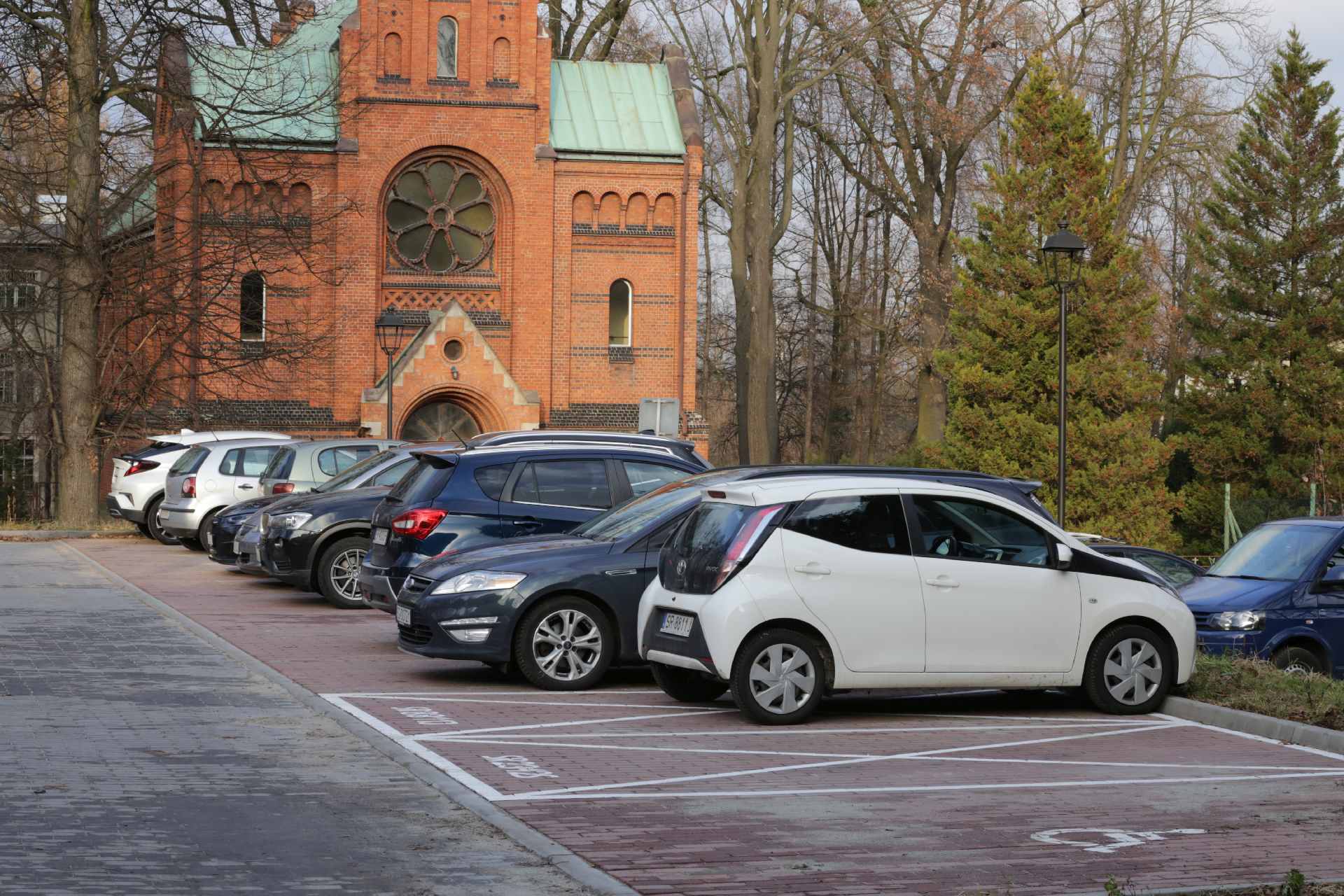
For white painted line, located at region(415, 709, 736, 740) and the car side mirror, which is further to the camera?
the car side mirror

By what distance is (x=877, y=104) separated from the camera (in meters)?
50.8

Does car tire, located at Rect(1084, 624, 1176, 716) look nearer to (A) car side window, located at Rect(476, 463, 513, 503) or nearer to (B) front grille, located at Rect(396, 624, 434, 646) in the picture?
(B) front grille, located at Rect(396, 624, 434, 646)

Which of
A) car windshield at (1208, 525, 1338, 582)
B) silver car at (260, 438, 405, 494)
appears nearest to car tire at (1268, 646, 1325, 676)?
car windshield at (1208, 525, 1338, 582)

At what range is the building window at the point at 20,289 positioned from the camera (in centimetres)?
3225

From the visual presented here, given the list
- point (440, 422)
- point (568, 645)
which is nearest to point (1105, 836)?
point (568, 645)

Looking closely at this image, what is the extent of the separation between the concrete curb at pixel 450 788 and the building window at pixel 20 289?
20.2 metres

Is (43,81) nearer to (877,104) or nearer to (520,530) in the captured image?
(520,530)

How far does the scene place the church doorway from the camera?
40219 mm

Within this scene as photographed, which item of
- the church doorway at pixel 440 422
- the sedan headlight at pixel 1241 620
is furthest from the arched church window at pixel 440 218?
the sedan headlight at pixel 1241 620

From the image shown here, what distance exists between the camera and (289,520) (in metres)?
17.5

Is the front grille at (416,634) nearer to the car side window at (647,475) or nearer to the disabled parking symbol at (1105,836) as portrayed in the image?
the car side window at (647,475)

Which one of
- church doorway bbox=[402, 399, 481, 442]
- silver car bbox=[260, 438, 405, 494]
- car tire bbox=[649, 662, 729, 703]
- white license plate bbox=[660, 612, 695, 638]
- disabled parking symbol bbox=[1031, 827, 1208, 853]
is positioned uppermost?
church doorway bbox=[402, 399, 481, 442]

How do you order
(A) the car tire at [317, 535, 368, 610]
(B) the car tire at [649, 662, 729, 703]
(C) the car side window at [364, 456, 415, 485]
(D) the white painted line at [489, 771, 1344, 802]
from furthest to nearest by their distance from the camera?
(C) the car side window at [364, 456, 415, 485], (A) the car tire at [317, 535, 368, 610], (B) the car tire at [649, 662, 729, 703], (D) the white painted line at [489, 771, 1344, 802]

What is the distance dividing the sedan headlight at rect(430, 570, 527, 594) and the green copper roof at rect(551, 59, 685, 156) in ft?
100
